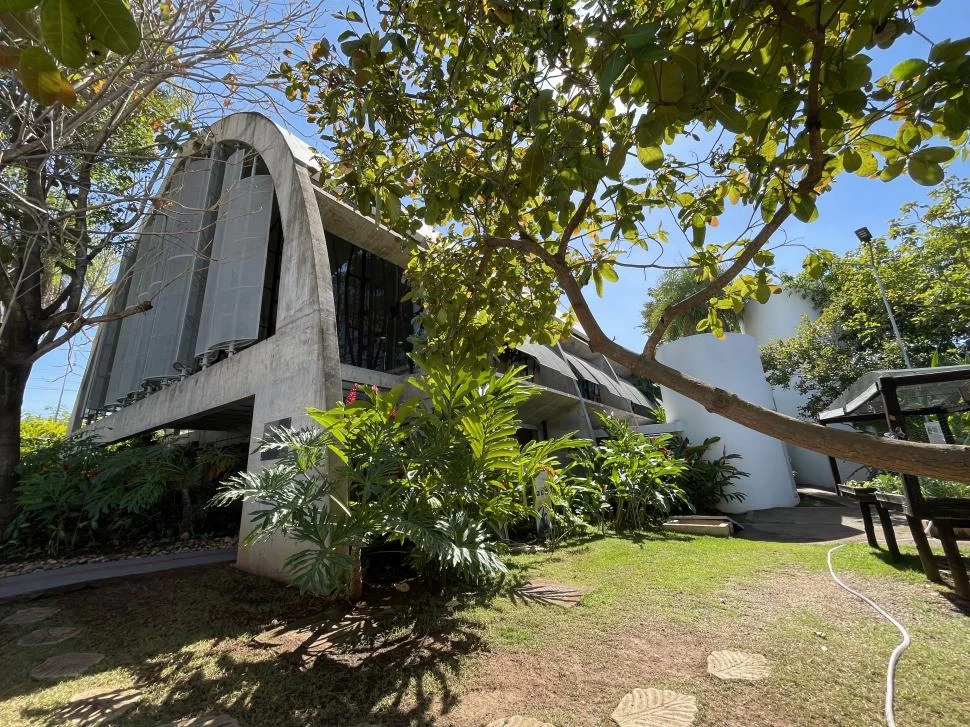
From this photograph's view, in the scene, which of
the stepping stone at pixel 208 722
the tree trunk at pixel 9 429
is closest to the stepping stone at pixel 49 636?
the stepping stone at pixel 208 722

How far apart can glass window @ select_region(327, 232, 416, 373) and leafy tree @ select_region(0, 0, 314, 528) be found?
4.55 m

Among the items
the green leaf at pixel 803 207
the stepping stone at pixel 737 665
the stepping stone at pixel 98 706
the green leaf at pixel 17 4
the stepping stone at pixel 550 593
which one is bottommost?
the stepping stone at pixel 98 706

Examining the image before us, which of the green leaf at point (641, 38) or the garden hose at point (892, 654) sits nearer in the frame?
the green leaf at point (641, 38)

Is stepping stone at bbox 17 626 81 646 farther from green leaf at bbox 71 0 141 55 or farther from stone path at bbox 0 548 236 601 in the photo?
green leaf at bbox 71 0 141 55

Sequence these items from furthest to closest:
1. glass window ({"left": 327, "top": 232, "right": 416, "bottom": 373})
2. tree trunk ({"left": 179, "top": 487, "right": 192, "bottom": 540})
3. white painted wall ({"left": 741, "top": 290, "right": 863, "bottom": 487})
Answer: white painted wall ({"left": 741, "top": 290, "right": 863, "bottom": 487}) → glass window ({"left": 327, "top": 232, "right": 416, "bottom": 373}) → tree trunk ({"left": 179, "top": 487, "right": 192, "bottom": 540})

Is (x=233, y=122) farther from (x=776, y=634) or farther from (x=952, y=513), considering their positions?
(x=952, y=513)

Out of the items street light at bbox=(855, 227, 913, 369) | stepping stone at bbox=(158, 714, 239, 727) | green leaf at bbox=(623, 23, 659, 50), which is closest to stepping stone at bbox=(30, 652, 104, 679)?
stepping stone at bbox=(158, 714, 239, 727)

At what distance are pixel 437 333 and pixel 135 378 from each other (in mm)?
9611

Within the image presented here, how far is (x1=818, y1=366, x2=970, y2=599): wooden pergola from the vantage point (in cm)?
444

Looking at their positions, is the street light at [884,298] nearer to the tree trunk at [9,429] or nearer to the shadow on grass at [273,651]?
the shadow on grass at [273,651]

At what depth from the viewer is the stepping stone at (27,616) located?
4250mm

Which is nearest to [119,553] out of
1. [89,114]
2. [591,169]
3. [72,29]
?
[89,114]

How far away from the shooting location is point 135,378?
9875 mm

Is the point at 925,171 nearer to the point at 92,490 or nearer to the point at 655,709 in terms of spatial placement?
the point at 655,709
